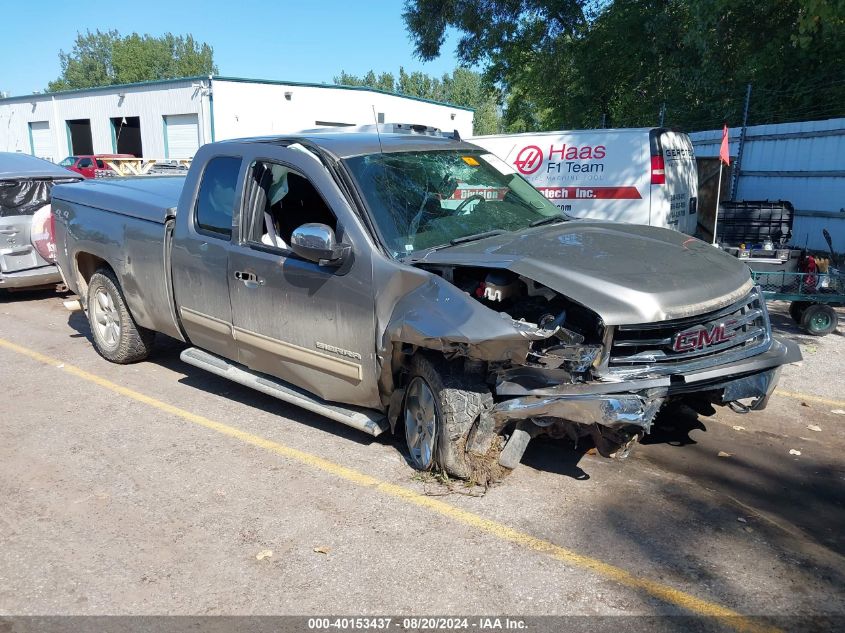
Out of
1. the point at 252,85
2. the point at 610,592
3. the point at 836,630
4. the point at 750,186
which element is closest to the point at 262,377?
the point at 610,592

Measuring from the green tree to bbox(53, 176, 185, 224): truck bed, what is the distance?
308 ft

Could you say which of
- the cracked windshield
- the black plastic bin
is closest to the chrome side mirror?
the cracked windshield

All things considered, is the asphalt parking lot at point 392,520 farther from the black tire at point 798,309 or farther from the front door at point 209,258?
the black tire at point 798,309

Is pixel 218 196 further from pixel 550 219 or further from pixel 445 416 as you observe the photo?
pixel 445 416

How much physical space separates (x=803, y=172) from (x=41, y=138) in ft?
127

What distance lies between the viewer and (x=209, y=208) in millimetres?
5574

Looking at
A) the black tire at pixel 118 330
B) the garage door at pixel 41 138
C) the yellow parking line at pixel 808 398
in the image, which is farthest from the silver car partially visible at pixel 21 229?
the garage door at pixel 41 138

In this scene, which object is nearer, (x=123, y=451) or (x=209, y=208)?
(x=123, y=451)

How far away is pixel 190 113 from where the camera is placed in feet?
100

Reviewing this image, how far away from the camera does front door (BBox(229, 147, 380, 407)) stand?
14.7 feet

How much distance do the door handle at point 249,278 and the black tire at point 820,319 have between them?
6128 millimetres

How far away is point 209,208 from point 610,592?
13.1ft

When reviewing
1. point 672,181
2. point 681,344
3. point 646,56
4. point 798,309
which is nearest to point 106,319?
point 681,344

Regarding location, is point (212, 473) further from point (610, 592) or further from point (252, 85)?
point (252, 85)
